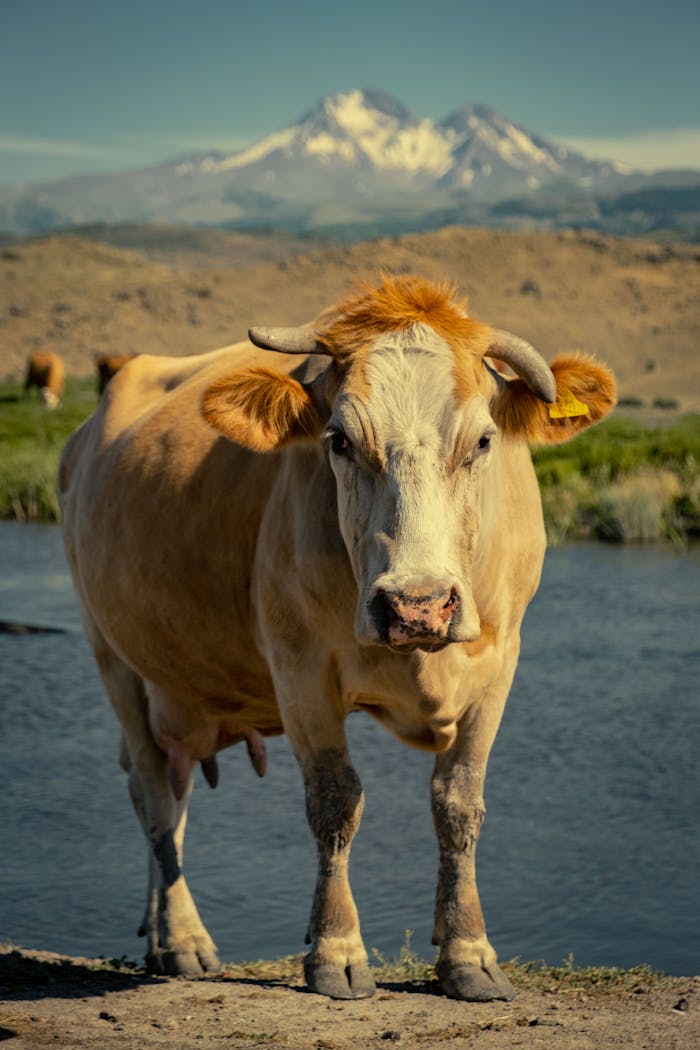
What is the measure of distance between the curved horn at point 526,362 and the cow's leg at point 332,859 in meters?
1.26

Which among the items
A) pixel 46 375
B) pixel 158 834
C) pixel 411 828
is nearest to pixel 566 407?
pixel 158 834

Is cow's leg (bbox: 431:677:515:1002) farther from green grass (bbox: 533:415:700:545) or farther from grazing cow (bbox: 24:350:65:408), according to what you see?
grazing cow (bbox: 24:350:65:408)

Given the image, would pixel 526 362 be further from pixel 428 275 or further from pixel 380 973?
pixel 428 275

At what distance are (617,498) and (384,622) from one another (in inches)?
596

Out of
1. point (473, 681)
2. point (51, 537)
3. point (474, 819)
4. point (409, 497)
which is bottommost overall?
point (51, 537)

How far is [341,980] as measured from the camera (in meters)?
4.93

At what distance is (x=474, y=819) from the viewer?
5.11m

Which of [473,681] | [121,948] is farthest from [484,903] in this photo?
[473,681]

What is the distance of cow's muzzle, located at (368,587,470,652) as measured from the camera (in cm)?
392

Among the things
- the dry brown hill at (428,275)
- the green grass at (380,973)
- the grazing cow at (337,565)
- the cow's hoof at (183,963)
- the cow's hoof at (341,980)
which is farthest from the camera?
the dry brown hill at (428,275)

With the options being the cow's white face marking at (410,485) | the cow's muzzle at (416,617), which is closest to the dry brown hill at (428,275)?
the cow's white face marking at (410,485)

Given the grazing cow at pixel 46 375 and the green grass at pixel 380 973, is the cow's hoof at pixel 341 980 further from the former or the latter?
the grazing cow at pixel 46 375

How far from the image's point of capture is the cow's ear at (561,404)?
16.0ft

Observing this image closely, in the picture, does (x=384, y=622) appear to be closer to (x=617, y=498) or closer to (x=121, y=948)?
(x=121, y=948)
